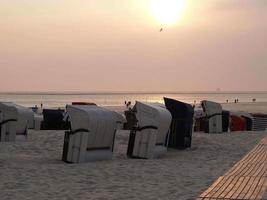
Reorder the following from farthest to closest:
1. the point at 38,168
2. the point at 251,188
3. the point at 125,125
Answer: the point at 125,125 < the point at 38,168 < the point at 251,188

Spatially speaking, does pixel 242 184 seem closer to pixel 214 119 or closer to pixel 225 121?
pixel 214 119

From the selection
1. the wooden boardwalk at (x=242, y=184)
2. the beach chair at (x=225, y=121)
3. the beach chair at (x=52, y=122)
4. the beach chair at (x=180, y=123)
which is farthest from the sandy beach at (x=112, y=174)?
the beach chair at (x=52, y=122)

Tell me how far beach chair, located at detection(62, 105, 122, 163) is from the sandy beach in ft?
1.03

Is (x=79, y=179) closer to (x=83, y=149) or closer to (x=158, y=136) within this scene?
(x=83, y=149)

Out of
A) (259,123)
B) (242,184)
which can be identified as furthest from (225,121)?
(242,184)

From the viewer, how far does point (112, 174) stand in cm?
907

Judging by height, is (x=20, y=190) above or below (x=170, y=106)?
below

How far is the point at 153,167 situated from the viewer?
33.2 feet

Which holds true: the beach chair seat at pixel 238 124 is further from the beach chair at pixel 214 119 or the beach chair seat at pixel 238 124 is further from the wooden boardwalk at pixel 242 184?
the wooden boardwalk at pixel 242 184

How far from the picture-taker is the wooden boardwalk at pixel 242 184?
6.27 m

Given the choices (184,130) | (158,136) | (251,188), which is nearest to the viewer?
(251,188)

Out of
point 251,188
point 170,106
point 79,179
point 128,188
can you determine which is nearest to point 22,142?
point 170,106

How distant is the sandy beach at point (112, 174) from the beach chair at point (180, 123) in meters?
0.40

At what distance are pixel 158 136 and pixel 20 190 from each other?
18.7 feet
